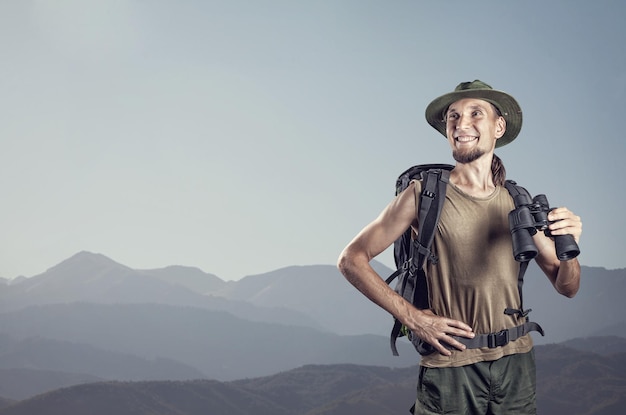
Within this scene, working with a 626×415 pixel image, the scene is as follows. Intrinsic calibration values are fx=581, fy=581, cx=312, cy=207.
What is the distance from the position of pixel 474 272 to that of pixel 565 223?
0.54 meters

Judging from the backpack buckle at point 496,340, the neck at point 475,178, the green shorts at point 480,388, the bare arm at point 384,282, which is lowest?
the green shorts at point 480,388

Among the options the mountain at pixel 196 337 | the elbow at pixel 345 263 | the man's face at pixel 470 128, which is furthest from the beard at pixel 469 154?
the mountain at pixel 196 337

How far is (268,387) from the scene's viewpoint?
1932 inches

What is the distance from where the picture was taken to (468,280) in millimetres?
3129

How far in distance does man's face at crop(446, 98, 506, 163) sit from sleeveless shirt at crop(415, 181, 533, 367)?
28 centimetres

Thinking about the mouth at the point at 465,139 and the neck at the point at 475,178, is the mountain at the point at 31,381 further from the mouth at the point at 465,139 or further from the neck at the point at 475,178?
the mouth at the point at 465,139

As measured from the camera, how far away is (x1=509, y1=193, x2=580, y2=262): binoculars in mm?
2799

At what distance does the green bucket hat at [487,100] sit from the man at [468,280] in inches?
0.4

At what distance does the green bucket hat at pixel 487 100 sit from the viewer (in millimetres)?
3299

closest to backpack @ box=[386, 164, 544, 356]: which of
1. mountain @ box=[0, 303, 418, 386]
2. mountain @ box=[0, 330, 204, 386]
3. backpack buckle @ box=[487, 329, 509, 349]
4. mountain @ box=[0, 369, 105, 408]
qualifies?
backpack buckle @ box=[487, 329, 509, 349]

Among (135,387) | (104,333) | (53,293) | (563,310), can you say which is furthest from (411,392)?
(53,293)

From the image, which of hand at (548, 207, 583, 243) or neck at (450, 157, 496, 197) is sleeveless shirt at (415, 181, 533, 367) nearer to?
neck at (450, 157, 496, 197)

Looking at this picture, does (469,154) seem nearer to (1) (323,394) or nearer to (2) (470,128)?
(2) (470,128)

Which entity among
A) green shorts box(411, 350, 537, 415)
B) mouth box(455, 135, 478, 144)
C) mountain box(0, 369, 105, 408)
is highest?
mouth box(455, 135, 478, 144)
